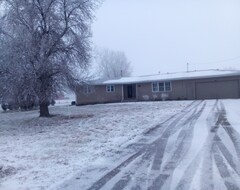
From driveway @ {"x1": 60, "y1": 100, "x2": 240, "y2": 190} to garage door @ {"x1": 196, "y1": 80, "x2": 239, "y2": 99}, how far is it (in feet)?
84.4

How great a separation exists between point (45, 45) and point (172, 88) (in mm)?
21337

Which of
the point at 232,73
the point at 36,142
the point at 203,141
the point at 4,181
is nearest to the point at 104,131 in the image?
the point at 36,142

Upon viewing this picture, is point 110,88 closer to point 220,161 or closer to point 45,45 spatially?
point 45,45

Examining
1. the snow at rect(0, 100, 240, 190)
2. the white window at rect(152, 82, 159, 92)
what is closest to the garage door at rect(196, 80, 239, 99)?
the white window at rect(152, 82, 159, 92)

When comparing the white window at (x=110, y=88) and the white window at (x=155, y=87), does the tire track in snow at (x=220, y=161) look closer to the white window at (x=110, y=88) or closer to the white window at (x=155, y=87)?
the white window at (x=155, y=87)

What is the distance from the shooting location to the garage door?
37.2 m

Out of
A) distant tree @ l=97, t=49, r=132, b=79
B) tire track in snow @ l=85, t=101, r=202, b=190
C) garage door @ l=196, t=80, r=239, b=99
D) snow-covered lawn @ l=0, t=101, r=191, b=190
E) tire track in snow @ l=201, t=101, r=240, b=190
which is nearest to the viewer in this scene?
tire track in snow @ l=201, t=101, r=240, b=190

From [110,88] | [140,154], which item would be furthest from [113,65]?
[140,154]

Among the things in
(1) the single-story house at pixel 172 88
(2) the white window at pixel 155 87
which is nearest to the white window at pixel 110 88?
(1) the single-story house at pixel 172 88

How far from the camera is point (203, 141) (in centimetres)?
1144

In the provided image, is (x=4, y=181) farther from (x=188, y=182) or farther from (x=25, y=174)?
(x=188, y=182)

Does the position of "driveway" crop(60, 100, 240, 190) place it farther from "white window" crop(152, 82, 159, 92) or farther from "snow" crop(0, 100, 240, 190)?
"white window" crop(152, 82, 159, 92)

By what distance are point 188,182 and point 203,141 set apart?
4.54m

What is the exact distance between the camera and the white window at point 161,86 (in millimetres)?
40812
